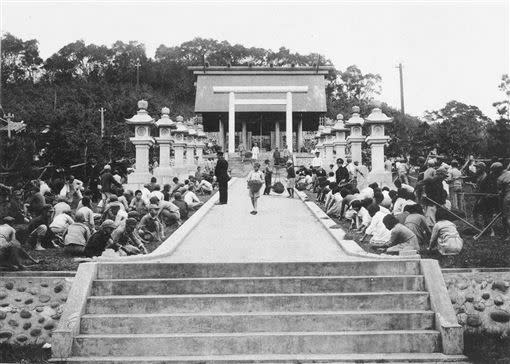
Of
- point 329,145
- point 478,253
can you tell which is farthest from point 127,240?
point 329,145

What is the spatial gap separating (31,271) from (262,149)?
34.9 meters

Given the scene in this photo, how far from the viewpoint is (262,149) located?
43000mm

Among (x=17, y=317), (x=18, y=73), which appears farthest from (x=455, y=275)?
(x=18, y=73)

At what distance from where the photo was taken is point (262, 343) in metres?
6.85

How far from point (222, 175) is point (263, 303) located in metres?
7.86

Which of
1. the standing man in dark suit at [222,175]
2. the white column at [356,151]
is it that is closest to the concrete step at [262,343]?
the standing man in dark suit at [222,175]

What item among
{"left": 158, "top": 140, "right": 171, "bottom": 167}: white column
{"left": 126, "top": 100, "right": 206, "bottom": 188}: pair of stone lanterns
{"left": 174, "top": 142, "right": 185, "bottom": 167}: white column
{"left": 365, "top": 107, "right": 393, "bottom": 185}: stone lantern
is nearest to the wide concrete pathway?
{"left": 365, "top": 107, "right": 393, "bottom": 185}: stone lantern

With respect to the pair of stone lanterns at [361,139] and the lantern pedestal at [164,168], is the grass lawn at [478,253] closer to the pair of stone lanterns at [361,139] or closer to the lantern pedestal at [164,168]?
the pair of stone lanterns at [361,139]

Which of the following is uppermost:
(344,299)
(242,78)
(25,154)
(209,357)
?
(242,78)

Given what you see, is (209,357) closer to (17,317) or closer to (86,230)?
(17,317)

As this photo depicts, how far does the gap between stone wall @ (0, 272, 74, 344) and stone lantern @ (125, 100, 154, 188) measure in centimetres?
1045

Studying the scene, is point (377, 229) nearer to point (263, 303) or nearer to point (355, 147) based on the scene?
point (263, 303)

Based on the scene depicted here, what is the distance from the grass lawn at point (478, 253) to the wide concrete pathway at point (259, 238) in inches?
36.6

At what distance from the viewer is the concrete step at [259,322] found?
7156 mm
